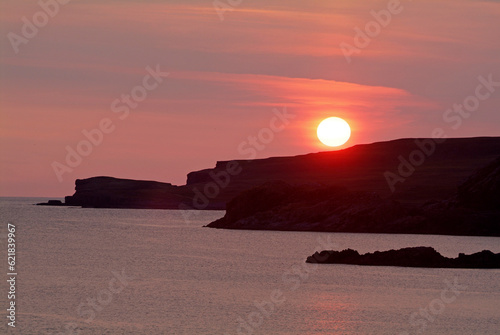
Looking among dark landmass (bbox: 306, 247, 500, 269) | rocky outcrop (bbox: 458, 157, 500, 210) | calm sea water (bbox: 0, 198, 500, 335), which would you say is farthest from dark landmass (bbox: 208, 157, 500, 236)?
dark landmass (bbox: 306, 247, 500, 269)

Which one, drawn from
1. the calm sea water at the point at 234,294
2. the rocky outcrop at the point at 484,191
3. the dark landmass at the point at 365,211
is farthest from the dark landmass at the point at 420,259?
the rocky outcrop at the point at 484,191

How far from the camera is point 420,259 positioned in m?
86.8

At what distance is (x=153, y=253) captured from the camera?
10569cm

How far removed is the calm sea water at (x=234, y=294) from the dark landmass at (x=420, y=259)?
190cm

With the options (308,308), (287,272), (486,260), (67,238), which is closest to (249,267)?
(287,272)

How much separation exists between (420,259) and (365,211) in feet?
202

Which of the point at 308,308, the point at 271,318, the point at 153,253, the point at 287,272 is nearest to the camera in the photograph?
the point at 271,318

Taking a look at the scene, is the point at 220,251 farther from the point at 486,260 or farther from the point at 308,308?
the point at 308,308

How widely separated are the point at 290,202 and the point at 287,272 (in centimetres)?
7699

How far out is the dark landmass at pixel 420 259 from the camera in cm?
8581

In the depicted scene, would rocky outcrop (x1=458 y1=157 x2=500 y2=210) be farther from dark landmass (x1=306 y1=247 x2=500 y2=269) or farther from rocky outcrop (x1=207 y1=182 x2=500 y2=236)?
dark landmass (x1=306 y1=247 x2=500 y2=269)

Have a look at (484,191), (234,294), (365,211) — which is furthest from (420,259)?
(484,191)

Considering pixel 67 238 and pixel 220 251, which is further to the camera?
pixel 67 238

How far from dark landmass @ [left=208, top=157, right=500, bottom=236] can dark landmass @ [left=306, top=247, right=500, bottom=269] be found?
5585 cm
